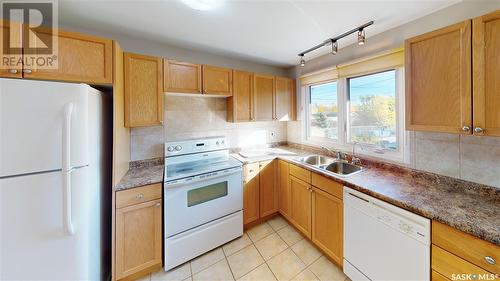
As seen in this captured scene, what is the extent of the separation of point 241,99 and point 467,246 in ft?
7.34

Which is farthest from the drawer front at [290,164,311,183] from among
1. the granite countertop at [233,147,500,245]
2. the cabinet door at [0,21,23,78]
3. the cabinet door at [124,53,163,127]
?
the cabinet door at [0,21,23,78]

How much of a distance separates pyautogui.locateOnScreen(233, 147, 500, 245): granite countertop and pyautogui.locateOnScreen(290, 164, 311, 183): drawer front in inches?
5.8

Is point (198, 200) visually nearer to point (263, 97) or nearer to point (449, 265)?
point (263, 97)

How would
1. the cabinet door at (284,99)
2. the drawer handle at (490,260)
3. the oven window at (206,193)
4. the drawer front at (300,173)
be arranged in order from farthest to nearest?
the cabinet door at (284,99) → the drawer front at (300,173) → the oven window at (206,193) → the drawer handle at (490,260)

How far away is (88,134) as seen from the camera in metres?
1.23

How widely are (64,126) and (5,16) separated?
1215mm

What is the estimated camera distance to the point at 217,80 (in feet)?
7.22

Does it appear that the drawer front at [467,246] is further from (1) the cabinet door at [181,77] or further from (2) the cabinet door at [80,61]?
(2) the cabinet door at [80,61]

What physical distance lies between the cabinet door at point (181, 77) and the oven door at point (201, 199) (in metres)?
0.98

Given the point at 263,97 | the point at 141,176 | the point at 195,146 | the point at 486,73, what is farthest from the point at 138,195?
the point at 486,73

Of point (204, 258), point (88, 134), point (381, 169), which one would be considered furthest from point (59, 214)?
point (381, 169)

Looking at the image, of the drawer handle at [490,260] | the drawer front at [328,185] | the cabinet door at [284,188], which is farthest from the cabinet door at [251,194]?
the drawer handle at [490,260]

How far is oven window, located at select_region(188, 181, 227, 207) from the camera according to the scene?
179cm

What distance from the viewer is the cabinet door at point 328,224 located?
1619mm
